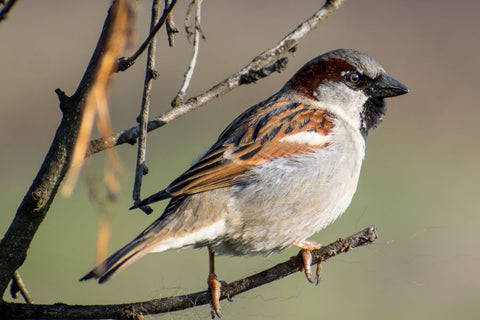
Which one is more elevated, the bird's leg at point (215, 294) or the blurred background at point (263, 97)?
the blurred background at point (263, 97)

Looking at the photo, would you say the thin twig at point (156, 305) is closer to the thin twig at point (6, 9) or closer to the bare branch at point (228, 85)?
the bare branch at point (228, 85)

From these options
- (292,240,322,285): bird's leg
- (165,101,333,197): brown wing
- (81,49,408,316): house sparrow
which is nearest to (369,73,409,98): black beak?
(81,49,408,316): house sparrow

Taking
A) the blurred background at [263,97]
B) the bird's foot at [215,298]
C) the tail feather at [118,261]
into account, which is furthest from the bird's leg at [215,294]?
the tail feather at [118,261]

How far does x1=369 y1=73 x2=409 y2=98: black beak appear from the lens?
3.81 metres

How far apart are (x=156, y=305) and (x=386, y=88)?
190 cm

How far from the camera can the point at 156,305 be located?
239cm

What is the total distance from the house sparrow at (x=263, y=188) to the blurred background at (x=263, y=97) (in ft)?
1.03

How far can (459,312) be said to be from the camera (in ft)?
23.1

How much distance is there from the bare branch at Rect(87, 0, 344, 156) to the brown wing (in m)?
0.76

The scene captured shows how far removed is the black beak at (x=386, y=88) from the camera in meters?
3.81

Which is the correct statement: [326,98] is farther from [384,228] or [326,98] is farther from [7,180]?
[7,180]

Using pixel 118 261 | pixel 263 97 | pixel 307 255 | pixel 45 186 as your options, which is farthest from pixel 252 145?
pixel 263 97

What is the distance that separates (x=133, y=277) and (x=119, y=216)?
1273 millimetres

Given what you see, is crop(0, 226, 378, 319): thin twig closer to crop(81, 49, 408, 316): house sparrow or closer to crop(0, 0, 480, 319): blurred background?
crop(81, 49, 408, 316): house sparrow
